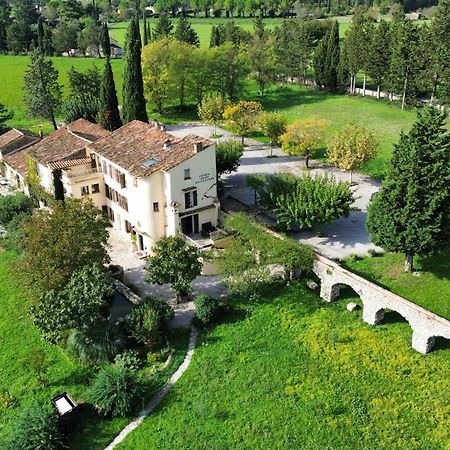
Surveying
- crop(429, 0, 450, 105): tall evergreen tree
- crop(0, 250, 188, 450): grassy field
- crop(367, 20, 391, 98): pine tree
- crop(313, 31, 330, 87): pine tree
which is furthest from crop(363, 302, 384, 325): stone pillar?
crop(313, 31, 330, 87): pine tree

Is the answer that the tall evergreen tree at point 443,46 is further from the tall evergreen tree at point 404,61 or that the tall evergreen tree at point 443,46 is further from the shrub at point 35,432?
the shrub at point 35,432

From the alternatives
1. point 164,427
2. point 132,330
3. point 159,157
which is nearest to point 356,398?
point 164,427

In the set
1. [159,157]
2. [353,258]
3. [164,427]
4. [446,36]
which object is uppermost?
[446,36]

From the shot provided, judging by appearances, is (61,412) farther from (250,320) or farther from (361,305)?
(361,305)

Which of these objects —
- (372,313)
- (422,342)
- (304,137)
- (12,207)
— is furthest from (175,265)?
(304,137)

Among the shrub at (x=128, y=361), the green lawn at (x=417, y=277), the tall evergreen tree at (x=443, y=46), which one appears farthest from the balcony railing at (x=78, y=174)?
the tall evergreen tree at (x=443, y=46)

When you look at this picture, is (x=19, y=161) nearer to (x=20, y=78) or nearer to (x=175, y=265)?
(x=175, y=265)
